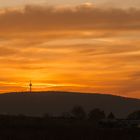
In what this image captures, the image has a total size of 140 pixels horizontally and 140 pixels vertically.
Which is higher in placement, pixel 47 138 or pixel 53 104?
pixel 53 104

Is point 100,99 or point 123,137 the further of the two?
point 100,99

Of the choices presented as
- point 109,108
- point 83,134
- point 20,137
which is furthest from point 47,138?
point 109,108

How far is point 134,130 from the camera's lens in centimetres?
5225

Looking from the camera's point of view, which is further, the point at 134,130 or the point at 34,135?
the point at 134,130

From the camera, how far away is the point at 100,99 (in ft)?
647

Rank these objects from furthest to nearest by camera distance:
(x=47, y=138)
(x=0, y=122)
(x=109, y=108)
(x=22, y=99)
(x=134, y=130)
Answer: (x=22, y=99) < (x=109, y=108) < (x=0, y=122) < (x=134, y=130) < (x=47, y=138)

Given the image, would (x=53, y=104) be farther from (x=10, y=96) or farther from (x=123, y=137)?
(x=123, y=137)

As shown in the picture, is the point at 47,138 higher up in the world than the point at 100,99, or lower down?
lower down

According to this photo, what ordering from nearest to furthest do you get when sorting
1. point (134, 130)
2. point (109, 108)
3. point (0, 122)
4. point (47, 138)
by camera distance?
point (47, 138) → point (134, 130) → point (0, 122) → point (109, 108)

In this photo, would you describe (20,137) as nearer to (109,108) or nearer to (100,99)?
(109,108)

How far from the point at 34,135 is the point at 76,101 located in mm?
147281

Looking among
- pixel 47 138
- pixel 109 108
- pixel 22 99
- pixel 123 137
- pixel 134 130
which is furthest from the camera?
pixel 22 99

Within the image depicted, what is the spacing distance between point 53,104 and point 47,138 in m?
144

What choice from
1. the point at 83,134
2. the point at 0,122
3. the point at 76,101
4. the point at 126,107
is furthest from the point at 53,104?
the point at 83,134
